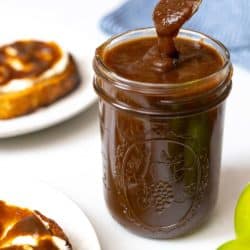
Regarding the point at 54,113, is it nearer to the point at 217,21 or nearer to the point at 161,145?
the point at 161,145

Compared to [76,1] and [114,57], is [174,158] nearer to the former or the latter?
[114,57]

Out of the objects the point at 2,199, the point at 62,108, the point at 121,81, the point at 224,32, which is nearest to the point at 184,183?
the point at 121,81

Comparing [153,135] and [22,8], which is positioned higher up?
[153,135]

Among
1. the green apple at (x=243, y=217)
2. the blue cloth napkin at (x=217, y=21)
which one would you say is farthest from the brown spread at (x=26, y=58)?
the green apple at (x=243, y=217)

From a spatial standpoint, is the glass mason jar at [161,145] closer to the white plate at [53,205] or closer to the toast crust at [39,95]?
the white plate at [53,205]

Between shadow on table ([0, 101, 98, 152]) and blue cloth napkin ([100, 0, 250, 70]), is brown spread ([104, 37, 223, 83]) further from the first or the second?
blue cloth napkin ([100, 0, 250, 70])

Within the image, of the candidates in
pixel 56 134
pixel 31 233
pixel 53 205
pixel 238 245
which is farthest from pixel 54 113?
pixel 238 245
